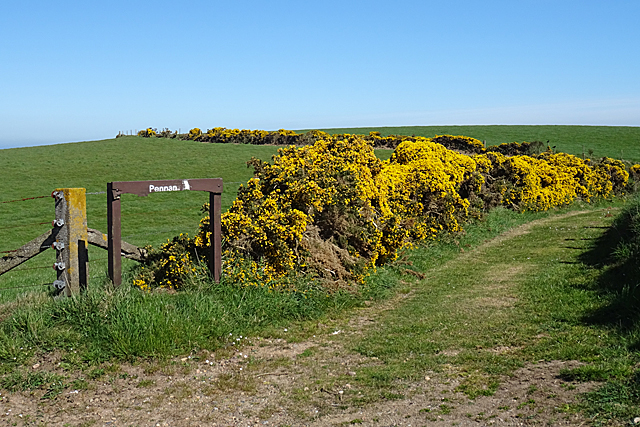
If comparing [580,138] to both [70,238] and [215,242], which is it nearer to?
[215,242]

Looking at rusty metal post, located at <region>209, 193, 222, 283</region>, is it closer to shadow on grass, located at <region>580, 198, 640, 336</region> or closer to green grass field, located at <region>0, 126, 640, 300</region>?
green grass field, located at <region>0, 126, 640, 300</region>

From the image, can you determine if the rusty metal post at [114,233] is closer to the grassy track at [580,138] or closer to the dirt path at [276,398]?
the dirt path at [276,398]

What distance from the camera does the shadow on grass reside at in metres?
7.11

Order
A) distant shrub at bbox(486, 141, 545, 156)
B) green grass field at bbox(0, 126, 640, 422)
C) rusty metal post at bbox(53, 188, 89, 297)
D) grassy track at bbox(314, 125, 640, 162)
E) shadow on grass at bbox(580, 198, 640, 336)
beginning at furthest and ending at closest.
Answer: grassy track at bbox(314, 125, 640, 162), distant shrub at bbox(486, 141, 545, 156), rusty metal post at bbox(53, 188, 89, 297), shadow on grass at bbox(580, 198, 640, 336), green grass field at bbox(0, 126, 640, 422)

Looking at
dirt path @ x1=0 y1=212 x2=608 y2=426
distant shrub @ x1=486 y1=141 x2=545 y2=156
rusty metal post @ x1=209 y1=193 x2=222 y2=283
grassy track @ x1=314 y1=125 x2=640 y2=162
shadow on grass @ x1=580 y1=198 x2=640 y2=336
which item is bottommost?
dirt path @ x1=0 y1=212 x2=608 y2=426

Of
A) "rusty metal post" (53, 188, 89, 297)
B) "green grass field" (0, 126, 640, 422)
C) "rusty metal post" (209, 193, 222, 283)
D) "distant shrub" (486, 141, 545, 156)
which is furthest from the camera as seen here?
"distant shrub" (486, 141, 545, 156)

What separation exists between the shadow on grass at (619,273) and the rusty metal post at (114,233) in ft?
21.1

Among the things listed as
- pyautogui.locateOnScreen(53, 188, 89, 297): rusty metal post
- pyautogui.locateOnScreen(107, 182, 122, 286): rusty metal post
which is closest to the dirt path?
pyautogui.locateOnScreen(53, 188, 89, 297): rusty metal post

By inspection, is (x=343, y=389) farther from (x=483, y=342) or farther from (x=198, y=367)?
(x=483, y=342)

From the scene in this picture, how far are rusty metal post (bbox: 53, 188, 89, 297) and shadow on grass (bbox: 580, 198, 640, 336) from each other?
691cm

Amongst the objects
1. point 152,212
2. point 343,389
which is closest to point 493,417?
point 343,389

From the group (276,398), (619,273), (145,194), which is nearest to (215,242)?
(145,194)

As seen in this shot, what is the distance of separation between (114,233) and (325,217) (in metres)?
4.23

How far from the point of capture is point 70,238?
7.36 m
